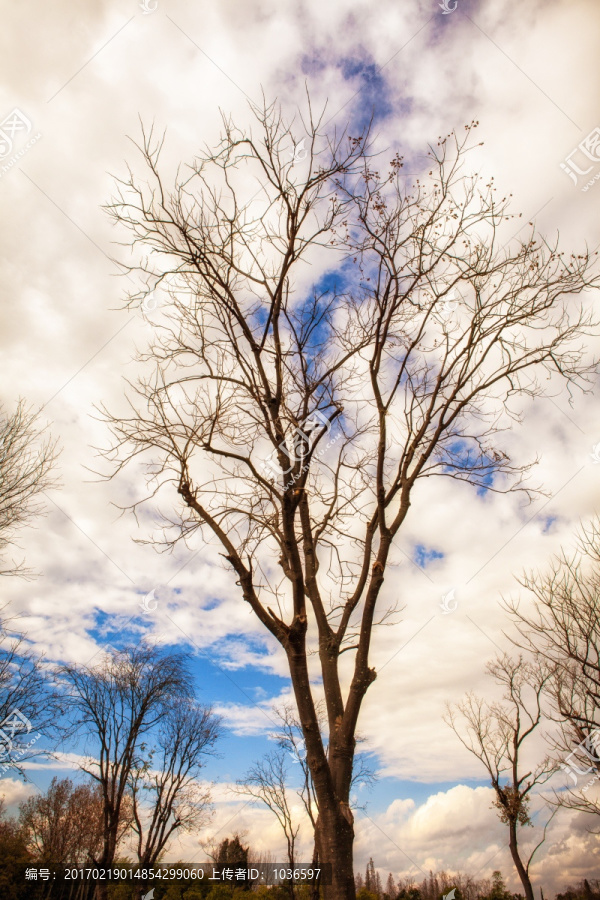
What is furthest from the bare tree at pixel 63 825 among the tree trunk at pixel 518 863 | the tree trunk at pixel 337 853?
the tree trunk at pixel 337 853

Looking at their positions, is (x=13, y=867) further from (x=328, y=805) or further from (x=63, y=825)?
(x=328, y=805)

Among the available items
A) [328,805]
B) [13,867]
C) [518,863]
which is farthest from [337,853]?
[13,867]

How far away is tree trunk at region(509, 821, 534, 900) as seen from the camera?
14.8 metres

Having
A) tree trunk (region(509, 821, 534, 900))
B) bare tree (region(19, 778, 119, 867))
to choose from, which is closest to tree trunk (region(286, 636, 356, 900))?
tree trunk (region(509, 821, 534, 900))

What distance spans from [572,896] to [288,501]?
99.8 ft

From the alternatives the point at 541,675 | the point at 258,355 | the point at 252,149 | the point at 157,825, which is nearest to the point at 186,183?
the point at 252,149

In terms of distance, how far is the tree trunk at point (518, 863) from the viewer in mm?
14750

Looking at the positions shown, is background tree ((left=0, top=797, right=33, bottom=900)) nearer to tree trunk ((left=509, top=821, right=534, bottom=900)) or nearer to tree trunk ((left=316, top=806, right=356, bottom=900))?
tree trunk ((left=509, top=821, right=534, bottom=900))

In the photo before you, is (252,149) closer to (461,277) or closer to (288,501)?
(461,277)

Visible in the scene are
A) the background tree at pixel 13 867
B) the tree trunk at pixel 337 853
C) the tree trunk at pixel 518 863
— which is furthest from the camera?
the background tree at pixel 13 867

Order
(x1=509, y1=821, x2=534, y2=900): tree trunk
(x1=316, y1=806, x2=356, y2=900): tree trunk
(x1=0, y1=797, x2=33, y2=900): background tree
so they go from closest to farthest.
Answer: (x1=316, y1=806, x2=356, y2=900): tree trunk → (x1=509, y1=821, x2=534, y2=900): tree trunk → (x1=0, y1=797, x2=33, y2=900): background tree

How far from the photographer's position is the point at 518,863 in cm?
1512

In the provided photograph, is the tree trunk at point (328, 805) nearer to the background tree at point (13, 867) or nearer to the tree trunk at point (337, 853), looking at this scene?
the tree trunk at point (337, 853)

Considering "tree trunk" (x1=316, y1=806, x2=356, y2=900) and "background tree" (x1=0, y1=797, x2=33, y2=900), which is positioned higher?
"tree trunk" (x1=316, y1=806, x2=356, y2=900)
